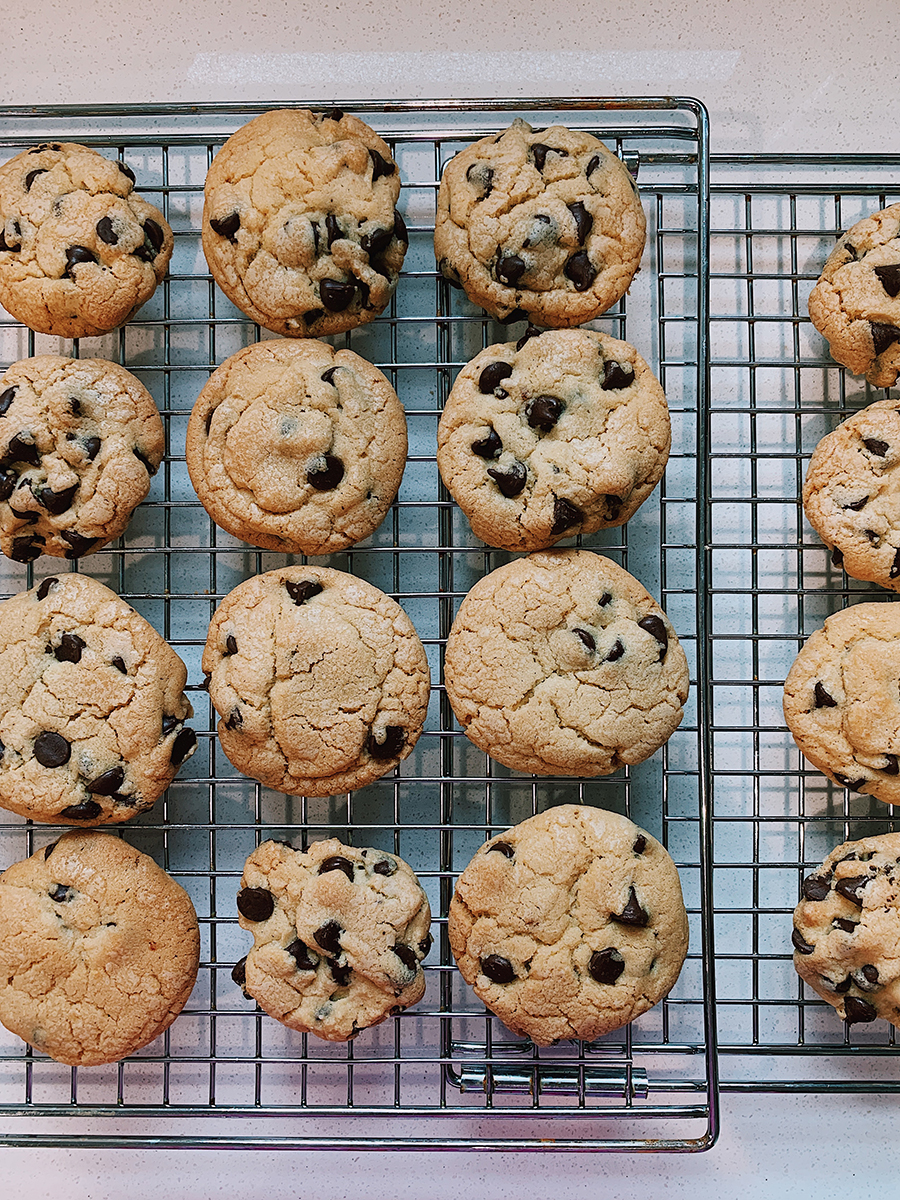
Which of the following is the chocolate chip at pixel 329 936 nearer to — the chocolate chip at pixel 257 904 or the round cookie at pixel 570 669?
the chocolate chip at pixel 257 904

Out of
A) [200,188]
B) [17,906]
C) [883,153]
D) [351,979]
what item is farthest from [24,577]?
[883,153]

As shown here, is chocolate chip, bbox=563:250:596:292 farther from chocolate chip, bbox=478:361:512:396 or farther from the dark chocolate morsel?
the dark chocolate morsel

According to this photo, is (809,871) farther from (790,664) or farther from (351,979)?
(351,979)

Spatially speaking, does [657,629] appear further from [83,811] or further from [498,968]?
[83,811]

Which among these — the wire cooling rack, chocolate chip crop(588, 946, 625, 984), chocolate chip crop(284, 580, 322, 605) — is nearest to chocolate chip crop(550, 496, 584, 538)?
the wire cooling rack

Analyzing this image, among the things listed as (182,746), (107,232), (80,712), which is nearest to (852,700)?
(182,746)

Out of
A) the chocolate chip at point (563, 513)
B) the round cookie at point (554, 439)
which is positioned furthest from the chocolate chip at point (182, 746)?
the chocolate chip at point (563, 513)

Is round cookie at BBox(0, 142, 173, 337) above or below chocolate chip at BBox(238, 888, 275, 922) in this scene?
above
